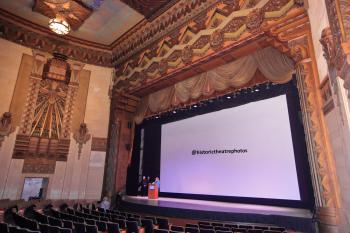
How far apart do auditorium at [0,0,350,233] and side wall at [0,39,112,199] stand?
0.05 m

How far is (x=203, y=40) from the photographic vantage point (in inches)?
283

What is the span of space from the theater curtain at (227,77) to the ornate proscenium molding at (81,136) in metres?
2.93

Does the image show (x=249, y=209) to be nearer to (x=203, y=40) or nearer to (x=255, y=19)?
(x=255, y=19)

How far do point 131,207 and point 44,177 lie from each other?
3844 millimetres

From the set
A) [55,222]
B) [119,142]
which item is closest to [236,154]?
[119,142]

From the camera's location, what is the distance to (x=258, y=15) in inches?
231

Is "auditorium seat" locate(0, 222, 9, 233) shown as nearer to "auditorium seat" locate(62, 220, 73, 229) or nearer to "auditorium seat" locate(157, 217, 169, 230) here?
"auditorium seat" locate(62, 220, 73, 229)

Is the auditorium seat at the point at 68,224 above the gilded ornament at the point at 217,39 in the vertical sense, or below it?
below

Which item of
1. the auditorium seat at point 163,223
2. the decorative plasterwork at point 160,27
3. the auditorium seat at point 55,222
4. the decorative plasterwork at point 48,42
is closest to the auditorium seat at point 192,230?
the auditorium seat at point 163,223

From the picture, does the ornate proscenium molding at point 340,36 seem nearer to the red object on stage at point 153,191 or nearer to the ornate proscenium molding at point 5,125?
the red object on stage at point 153,191

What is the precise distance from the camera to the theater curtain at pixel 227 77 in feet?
19.6

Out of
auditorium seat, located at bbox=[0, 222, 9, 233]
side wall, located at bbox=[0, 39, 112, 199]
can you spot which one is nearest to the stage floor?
side wall, located at bbox=[0, 39, 112, 199]

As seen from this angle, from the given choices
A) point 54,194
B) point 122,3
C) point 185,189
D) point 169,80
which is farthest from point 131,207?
point 122,3

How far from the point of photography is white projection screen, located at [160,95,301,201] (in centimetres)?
653
